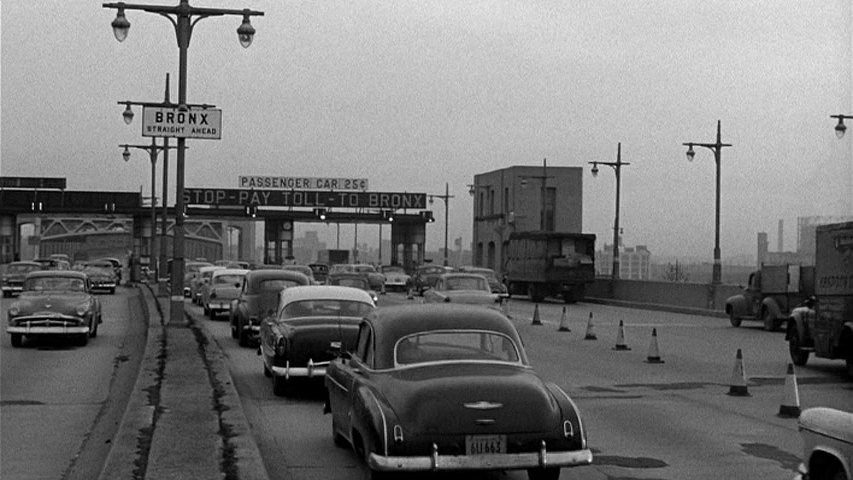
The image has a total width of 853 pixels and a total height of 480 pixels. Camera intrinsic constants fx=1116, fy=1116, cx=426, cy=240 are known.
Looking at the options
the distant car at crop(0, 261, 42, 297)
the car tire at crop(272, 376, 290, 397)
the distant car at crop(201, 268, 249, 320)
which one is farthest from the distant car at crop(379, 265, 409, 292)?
the car tire at crop(272, 376, 290, 397)

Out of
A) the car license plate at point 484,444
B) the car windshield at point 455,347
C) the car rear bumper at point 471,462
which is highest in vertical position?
the car windshield at point 455,347

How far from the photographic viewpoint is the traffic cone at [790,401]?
14.1m

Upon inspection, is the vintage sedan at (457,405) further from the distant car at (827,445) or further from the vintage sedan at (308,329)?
the vintage sedan at (308,329)

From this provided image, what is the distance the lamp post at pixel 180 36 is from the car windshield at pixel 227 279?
7636mm

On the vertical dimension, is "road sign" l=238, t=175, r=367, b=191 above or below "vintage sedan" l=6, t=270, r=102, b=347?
above

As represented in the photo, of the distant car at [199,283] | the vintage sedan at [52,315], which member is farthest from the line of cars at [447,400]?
the distant car at [199,283]

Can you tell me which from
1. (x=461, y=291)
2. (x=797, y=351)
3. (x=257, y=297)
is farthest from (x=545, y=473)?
(x=461, y=291)

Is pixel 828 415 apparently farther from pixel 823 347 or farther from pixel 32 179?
pixel 32 179

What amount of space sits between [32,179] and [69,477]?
256ft

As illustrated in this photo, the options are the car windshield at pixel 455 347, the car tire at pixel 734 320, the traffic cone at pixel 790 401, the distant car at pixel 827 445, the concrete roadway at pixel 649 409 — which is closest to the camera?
the distant car at pixel 827 445

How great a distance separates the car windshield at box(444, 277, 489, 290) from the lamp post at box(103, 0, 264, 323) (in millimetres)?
9206

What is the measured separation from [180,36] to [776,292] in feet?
57.8

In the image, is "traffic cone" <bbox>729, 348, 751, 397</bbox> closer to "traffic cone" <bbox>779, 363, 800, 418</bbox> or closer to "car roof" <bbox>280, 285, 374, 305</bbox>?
"traffic cone" <bbox>779, 363, 800, 418</bbox>

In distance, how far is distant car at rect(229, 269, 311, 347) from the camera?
915 inches
